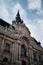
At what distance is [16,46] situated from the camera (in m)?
22.9

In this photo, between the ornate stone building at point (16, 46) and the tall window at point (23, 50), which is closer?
the ornate stone building at point (16, 46)

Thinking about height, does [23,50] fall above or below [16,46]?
below

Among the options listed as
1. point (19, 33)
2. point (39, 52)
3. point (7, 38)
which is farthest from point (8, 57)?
point (39, 52)

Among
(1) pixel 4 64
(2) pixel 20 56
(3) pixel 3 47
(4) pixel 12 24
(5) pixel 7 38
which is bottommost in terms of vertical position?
(1) pixel 4 64

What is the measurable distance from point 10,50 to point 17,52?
153 centimetres

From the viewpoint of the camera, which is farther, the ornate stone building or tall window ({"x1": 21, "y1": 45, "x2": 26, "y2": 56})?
tall window ({"x1": 21, "y1": 45, "x2": 26, "y2": 56})

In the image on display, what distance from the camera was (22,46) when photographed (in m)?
25.2

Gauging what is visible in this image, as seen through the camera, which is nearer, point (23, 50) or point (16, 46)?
point (16, 46)

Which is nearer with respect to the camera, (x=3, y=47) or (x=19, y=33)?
(x=3, y=47)

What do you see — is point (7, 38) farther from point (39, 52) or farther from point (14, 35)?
point (39, 52)

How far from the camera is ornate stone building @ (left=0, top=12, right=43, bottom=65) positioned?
21.0 metres

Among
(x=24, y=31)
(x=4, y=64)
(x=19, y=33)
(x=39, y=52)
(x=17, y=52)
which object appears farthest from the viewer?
(x=39, y=52)

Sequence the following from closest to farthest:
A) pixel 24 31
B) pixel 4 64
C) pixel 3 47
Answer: pixel 4 64 → pixel 3 47 → pixel 24 31

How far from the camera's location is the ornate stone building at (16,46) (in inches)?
827
